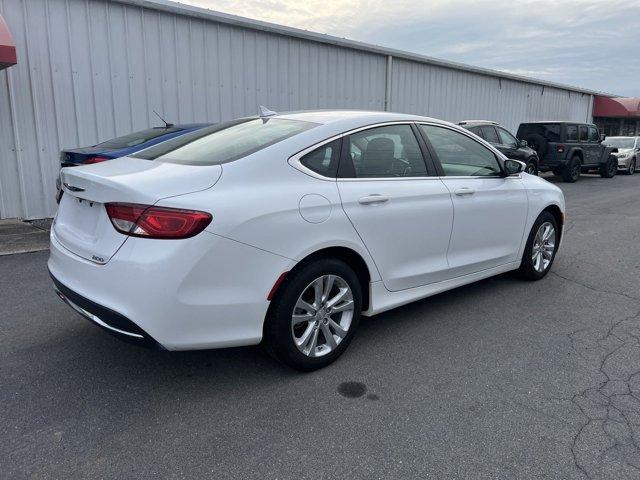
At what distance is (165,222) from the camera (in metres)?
2.60

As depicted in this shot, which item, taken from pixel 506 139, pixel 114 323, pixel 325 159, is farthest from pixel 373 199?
pixel 506 139

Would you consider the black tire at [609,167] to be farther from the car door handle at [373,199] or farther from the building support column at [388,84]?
the car door handle at [373,199]

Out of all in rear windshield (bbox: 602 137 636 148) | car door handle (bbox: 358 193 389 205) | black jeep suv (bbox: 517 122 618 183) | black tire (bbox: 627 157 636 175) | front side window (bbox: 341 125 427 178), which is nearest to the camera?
car door handle (bbox: 358 193 389 205)

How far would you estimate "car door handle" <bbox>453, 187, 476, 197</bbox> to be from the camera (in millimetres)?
4038

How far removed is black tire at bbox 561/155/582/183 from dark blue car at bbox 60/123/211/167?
1266 cm

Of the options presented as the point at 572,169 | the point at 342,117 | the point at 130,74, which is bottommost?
the point at 572,169

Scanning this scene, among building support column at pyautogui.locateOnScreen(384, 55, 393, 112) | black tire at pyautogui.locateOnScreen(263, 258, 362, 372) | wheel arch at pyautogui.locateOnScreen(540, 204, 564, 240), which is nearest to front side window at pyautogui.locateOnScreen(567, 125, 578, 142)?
building support column at pyautogui.locateOnScreen(384, 55, 393, 112)

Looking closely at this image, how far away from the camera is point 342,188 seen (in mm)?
3273

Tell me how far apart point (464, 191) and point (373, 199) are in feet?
3.45

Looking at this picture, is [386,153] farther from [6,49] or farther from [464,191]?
[6,49]

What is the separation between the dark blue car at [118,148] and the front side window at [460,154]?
3.82m

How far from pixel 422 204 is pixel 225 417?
198 cm

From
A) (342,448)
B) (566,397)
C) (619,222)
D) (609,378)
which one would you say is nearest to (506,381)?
(566,397)

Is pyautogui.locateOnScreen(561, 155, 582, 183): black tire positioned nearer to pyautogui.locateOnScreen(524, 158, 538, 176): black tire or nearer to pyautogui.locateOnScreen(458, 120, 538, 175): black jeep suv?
pyautogui.locateOnScreen(524, 158, 538, 176): black tire
